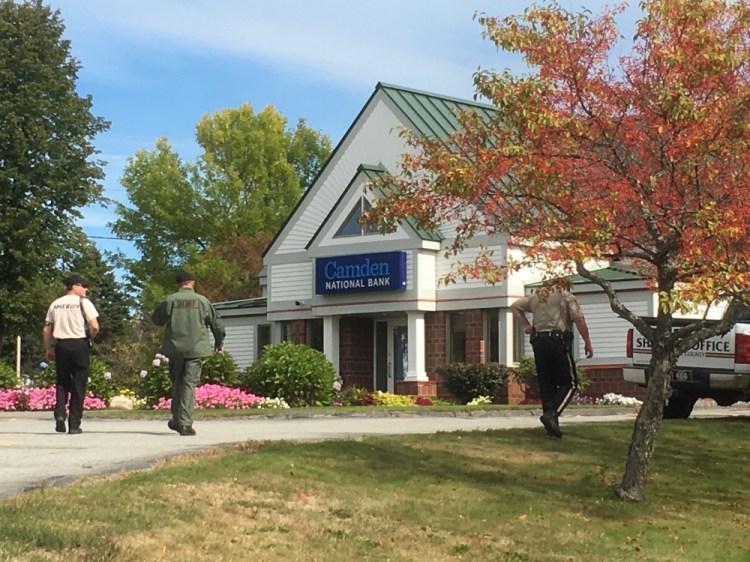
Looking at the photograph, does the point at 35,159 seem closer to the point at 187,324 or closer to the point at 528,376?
the point at 528,376

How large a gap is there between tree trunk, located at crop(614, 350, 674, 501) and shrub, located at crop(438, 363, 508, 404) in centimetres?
2180

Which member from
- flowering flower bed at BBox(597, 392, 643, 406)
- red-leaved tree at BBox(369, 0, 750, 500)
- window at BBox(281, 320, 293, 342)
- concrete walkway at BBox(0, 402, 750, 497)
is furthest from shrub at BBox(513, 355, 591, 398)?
red-leaved tree at BBox(369, 0, 750, 500)

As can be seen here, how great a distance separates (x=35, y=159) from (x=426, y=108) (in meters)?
16.1

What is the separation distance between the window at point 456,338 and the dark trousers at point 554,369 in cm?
2271

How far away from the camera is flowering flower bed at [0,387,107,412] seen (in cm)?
2792

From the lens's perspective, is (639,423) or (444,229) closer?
(639,423)

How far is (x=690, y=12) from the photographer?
1183 centimetres

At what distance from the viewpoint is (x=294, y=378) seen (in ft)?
94.0

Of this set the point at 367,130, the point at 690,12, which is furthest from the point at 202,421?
the point at 367,130

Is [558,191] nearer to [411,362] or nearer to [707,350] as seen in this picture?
[707,350]

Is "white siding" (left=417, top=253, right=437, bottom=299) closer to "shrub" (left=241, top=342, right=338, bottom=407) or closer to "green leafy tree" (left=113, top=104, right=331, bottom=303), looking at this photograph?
"shrub" (left=241, top=342, right=338, bottom=407)

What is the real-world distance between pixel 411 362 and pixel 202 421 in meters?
16.8

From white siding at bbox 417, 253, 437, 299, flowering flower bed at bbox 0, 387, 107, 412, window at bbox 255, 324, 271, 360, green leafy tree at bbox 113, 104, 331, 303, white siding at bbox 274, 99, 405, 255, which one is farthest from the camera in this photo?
green leafy tree at bbox 113, 104, 331, 303

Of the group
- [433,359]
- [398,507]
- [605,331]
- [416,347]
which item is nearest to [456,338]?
[433,359]
